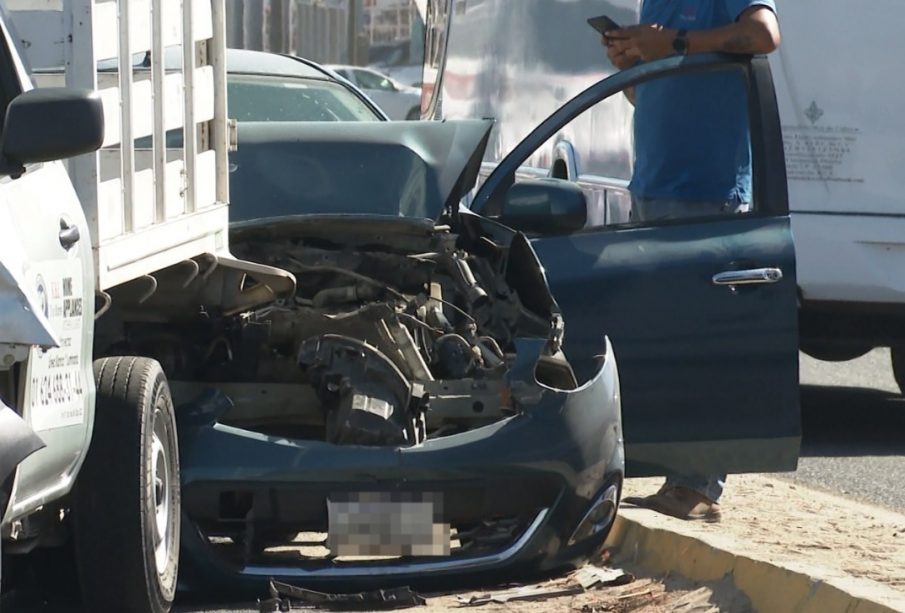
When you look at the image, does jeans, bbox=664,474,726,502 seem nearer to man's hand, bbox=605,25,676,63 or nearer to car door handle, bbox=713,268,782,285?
car door handle, bbox=713,268,782,285

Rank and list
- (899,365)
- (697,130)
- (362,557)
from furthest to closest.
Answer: (899,365), (697,130), (362,557)

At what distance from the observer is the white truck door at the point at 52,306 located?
4375 millimetres

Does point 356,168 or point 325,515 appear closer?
point 325,515

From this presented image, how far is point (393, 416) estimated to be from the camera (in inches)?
229

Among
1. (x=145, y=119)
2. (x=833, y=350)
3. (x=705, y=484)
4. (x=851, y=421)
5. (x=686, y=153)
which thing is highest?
(x=145, y=119)

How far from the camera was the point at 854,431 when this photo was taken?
9.77 meters

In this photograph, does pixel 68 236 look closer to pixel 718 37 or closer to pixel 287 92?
pixel 718 37

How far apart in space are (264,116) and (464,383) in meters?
3.17

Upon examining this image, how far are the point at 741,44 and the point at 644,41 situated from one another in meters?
0.39

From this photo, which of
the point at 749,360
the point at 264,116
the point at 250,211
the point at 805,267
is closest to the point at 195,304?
the point at 250,211

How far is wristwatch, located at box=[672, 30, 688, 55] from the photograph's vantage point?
22.8 ft

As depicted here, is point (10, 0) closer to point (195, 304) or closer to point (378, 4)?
point (195, 304)

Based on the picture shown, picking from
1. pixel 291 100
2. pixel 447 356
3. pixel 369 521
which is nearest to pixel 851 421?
pixel 291 100

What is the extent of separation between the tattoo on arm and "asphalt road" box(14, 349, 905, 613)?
6.24 feet
